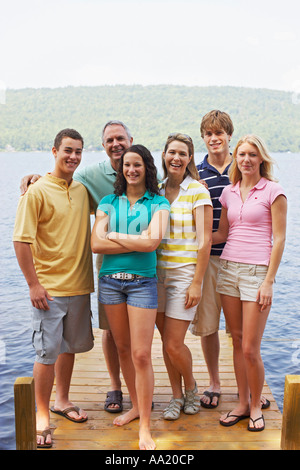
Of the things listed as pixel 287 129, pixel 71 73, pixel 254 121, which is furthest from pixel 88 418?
pixel 71 73

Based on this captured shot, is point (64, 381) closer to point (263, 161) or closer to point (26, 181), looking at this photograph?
point (26, 181)

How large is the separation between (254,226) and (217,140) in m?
0.76

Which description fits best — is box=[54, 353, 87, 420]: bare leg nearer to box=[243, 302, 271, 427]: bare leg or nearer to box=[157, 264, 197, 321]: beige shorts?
box=[157, 264, 197, 321]: beige shorts

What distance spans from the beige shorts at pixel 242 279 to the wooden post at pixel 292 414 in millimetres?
627

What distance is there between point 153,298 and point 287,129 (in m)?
58.1

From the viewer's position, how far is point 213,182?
358 centimetres

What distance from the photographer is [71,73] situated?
290ft

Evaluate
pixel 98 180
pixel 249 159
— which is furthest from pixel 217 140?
pixel 98 180

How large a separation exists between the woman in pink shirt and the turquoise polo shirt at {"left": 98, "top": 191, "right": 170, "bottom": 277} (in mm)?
542

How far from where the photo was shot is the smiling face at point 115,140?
11.3 feet

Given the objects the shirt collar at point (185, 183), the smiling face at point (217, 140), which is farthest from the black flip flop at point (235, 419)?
the smiling face at point (217, 140)

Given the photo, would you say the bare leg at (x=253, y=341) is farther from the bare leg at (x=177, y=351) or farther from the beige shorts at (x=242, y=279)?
the bare leg at (x=177, y=351)

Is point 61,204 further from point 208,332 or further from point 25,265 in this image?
point 208,332

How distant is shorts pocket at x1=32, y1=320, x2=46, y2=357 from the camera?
315 cm
